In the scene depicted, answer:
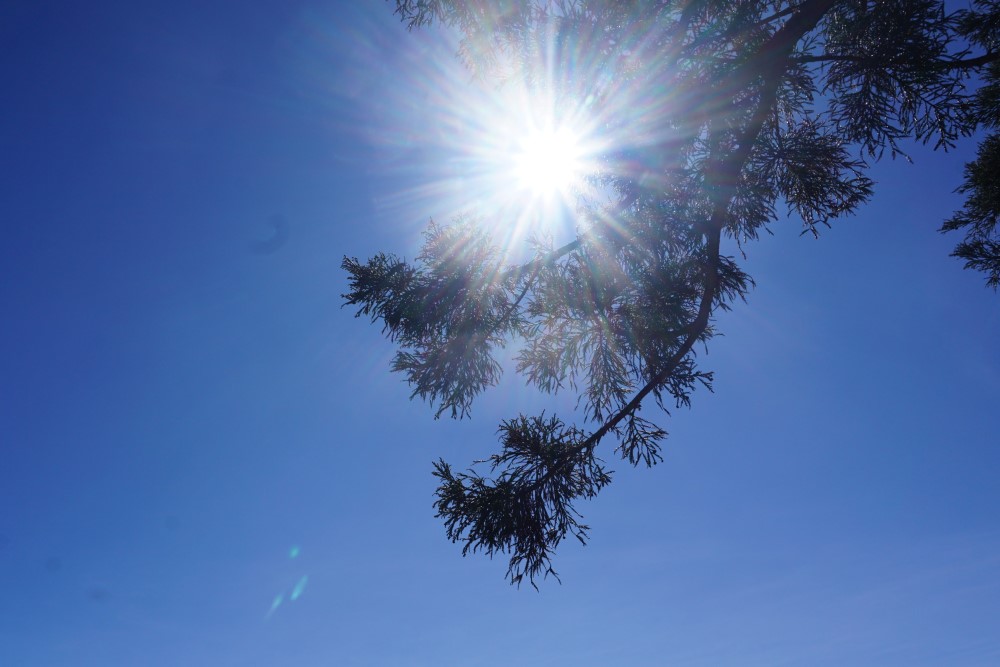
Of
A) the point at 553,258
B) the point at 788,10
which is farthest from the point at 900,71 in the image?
the point at 553,258

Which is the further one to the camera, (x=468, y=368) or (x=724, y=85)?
(x=468, y=368)

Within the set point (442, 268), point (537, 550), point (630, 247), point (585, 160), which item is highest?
point (585, 160)

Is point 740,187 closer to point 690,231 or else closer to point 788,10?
point 690,231

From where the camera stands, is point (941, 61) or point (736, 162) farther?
point (736, 162)

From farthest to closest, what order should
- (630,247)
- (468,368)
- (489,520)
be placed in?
1. (468,368)
2. (630,247)
3. (489,520)

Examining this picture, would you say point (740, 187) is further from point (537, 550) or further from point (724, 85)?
point (537, 550)

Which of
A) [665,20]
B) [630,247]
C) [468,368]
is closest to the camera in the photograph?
[665,20]

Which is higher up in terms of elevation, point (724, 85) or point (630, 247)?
point (724, 85)

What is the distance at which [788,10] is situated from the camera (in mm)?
→ 7121

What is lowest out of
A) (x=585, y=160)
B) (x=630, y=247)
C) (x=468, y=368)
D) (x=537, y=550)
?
(x=537, y=550)

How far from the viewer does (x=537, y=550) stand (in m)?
7.21

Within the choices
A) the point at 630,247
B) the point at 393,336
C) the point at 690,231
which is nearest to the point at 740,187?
the point at 690,231

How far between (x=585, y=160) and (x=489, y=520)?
5.45 metres

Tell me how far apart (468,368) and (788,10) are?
6241mm
